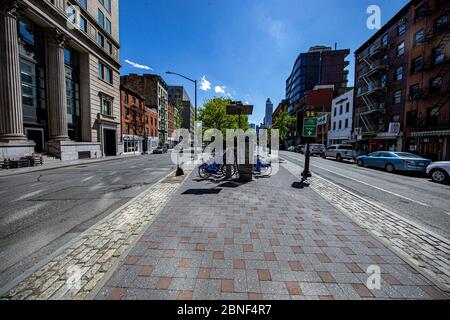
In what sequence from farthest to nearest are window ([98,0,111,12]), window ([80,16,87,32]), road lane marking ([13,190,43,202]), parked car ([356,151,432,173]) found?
window ([98,0,111,12])
window ([80,16,87,32])
parked car ([356,151,432,173])
road lane marking ([13,190,43,202])

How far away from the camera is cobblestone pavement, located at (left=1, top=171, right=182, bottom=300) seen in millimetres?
2449

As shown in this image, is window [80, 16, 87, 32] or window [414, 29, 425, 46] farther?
window [80, 16, 87, 32]

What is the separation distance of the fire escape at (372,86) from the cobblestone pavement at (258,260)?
29.6 metres

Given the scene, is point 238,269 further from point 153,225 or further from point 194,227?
point 153,225

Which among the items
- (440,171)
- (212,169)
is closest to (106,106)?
(212,169)

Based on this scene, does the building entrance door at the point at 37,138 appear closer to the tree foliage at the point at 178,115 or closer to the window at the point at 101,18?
the window at the point at 101,18

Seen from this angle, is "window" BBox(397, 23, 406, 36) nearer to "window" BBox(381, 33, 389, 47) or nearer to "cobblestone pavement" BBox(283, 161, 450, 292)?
"window" BBox(381, 33, 389, 47)

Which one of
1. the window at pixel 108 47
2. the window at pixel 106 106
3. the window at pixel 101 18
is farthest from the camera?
the window at pixel 108 47

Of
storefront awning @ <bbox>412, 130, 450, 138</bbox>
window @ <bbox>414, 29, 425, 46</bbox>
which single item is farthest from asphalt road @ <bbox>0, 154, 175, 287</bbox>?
window @ <bbox>414, 29, 425, 46</bbox>

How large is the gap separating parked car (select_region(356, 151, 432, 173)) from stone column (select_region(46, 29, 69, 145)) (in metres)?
30.4

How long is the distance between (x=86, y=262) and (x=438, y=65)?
30.8m

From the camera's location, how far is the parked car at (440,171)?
980cm

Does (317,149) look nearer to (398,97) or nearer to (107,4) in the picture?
(398,97)

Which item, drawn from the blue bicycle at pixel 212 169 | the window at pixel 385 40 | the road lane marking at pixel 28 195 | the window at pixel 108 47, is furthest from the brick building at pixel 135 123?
the window at pixel 385 40
